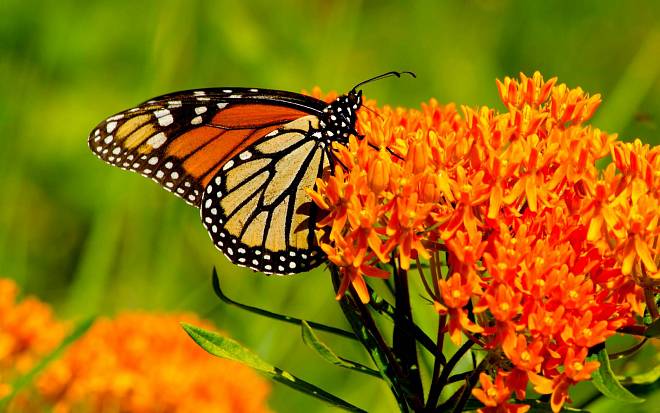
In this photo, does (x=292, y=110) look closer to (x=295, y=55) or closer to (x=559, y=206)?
(x=559, y=206)

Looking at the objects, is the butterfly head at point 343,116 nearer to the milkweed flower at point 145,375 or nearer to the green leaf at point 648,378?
the milkweed flower at point 145,375

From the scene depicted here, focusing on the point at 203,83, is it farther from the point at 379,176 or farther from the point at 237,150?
the point at 379,176

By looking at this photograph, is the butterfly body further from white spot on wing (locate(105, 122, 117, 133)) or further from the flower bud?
the flower bud

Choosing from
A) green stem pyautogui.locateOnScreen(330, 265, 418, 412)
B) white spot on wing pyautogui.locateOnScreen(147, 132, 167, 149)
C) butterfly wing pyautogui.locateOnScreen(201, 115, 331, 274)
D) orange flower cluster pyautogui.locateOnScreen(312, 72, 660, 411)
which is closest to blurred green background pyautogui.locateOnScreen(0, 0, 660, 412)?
butterfly wing pyautogui.locateOnScreen(201, 115, 331, 274)

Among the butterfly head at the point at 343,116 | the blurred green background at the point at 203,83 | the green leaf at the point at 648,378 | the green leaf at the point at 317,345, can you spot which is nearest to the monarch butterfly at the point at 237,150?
the butterfly head at the point at 343,116

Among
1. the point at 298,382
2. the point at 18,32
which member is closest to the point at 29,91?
the point at 18,32
